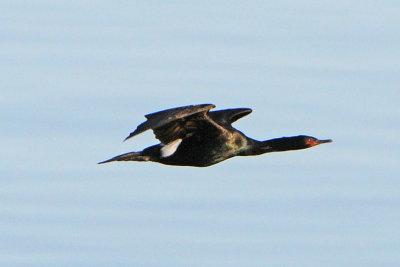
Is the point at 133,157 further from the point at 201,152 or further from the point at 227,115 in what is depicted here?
the point at 227,115

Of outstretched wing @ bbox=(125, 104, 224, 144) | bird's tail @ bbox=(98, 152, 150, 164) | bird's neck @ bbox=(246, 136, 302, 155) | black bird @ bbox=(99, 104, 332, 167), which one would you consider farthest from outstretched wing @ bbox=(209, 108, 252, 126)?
bird's tail @ bbox=(98, 152, 150, 164)

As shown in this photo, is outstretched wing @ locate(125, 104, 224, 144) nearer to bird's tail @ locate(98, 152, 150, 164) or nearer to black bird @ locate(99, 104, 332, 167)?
black bird @ locate(99, 104, 332, 167)

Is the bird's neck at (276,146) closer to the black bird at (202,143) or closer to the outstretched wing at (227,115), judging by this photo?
the black bird at (202,143)

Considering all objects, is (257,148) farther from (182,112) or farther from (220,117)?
(182,112)

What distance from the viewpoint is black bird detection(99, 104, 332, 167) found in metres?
21.2

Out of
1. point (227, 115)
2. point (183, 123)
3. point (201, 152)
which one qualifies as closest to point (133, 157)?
point (201, 152)

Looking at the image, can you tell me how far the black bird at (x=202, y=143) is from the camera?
837 inches

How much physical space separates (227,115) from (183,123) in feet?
6.04

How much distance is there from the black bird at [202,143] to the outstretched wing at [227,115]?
0.05ft

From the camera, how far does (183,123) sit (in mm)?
21156

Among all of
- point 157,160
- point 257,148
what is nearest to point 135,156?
point 157,160

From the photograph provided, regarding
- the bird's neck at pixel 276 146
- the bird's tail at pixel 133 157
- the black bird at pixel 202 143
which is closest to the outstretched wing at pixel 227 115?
the black bird at pixel 202 143

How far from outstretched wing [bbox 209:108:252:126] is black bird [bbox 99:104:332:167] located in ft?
0.05

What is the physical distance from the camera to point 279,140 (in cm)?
2256
